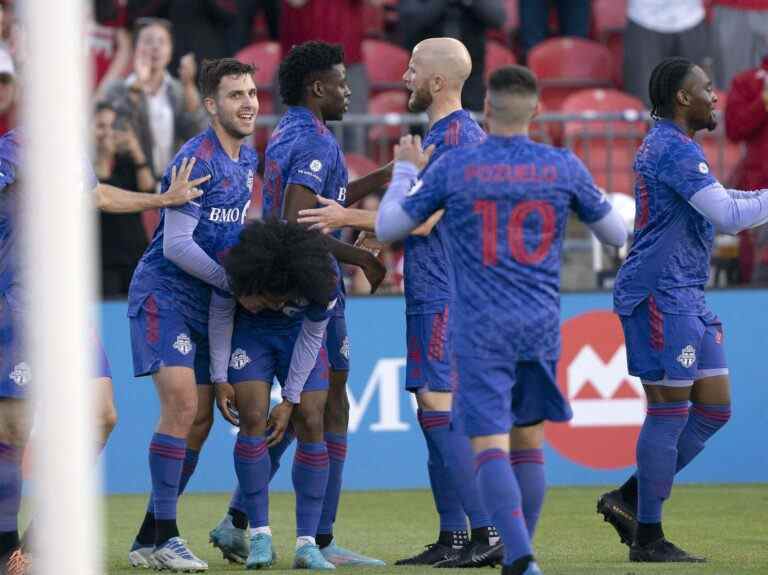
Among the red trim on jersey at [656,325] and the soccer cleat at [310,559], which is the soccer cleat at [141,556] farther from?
the red trim on jersey at [656,325]

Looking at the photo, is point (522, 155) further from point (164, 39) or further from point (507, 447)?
point (164, 39)

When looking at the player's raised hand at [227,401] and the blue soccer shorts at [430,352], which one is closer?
the player's raised hand at [227,401]

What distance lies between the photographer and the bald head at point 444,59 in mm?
7543

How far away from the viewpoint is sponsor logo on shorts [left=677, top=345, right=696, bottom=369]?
7.66 metres

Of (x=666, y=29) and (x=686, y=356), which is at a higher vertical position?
(x=666, y=29)

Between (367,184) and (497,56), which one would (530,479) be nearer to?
(367,184)

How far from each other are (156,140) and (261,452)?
5.68 meters

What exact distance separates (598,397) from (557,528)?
2.45 m

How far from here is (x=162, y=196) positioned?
296 inches

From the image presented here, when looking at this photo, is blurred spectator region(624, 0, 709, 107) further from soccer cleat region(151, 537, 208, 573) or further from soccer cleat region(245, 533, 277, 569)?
soccer cleat region(151, 537, 208, 573)

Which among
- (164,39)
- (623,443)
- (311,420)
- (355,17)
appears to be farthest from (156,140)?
(311,420)

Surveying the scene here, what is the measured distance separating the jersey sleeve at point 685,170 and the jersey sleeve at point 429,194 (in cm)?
170

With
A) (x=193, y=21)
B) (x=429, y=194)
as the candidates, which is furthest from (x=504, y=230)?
(x=193, y=21)

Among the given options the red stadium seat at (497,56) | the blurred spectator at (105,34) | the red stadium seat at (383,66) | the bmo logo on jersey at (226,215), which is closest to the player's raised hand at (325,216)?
the bmo logo on jersey at (226,215)
